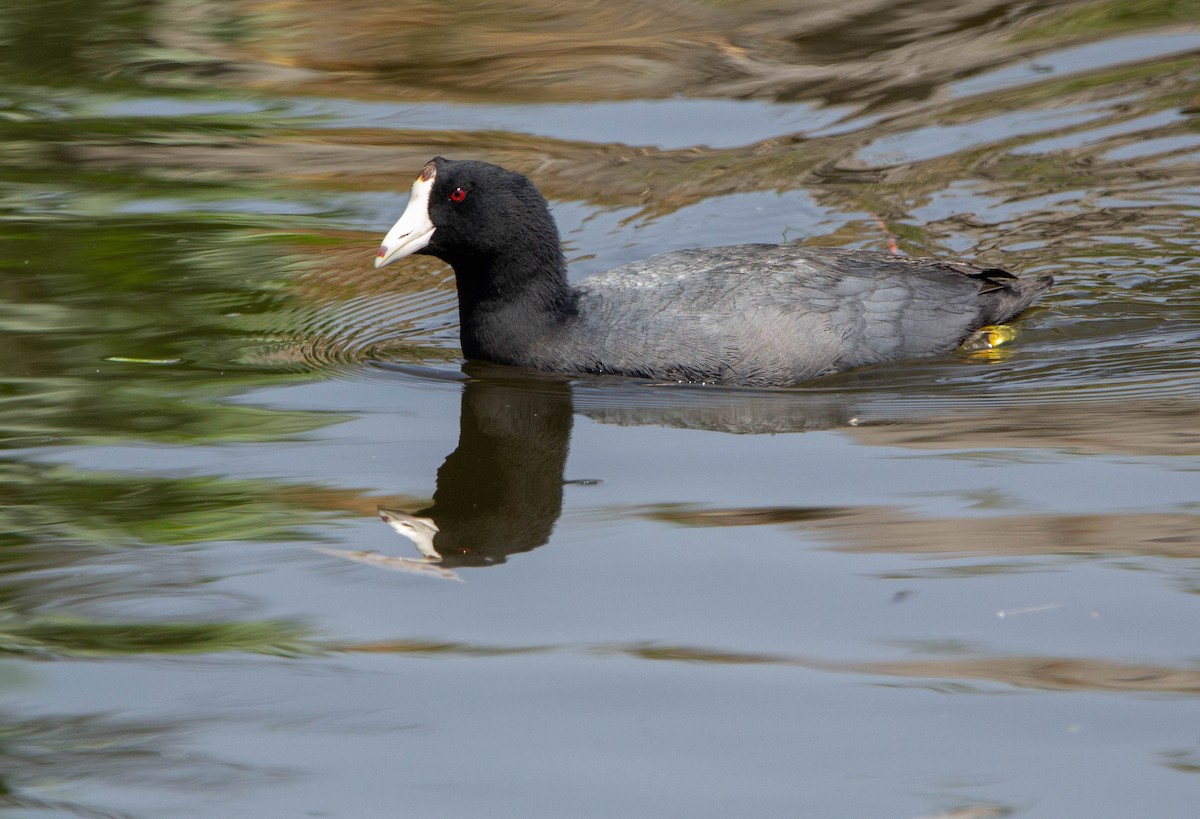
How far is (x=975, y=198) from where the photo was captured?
23.8 feet

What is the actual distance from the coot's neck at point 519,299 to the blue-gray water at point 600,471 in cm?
13

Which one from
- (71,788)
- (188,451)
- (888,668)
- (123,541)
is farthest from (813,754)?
(188,451)

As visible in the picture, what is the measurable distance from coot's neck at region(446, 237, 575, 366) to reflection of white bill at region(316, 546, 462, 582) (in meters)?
1.74

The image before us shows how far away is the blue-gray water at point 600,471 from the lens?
9.71 feet

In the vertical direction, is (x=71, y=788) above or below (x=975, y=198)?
below

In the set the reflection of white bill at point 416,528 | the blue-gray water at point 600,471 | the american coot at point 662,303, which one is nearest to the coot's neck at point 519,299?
the american coot at point 662,303

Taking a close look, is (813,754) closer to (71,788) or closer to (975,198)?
(71,788)

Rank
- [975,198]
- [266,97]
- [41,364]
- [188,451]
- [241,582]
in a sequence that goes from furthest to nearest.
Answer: [266,97] < [975,198] < [41,364] < [188,451] < [241,582]

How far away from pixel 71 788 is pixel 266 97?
21.0 feet

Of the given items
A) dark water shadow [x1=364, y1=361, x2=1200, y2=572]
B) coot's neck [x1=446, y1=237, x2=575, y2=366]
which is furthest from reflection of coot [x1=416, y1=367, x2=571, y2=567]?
coot's neck [x1=446, y1=237, x2=575, y2=366]

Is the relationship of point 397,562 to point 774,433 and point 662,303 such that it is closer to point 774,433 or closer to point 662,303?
point 774,433

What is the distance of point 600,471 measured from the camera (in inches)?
172

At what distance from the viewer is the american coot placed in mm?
5316

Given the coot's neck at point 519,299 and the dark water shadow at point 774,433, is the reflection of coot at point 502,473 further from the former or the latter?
the coot's neck at point 519,299
